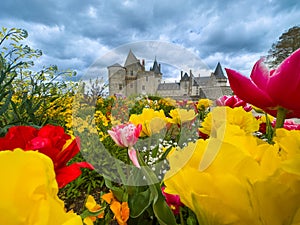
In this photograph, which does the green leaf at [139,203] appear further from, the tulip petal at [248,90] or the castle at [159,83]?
the castle at [159,83]

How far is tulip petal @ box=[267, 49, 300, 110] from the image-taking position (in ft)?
0.70

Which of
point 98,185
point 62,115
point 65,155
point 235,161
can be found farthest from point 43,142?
point 62,115

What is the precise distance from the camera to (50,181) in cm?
13

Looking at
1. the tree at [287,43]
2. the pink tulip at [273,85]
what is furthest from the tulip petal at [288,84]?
the tree at [287,43]

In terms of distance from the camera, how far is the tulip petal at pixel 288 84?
21 cm

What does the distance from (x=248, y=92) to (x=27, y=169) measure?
187 mm

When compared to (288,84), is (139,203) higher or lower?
lower

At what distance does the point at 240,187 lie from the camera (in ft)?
0.49

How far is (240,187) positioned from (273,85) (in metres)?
0.12

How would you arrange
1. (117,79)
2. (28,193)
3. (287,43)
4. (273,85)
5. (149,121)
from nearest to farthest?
1. (28,193)
2. (273,85)
3. (149,121)
4. (117,79)
5. (287,43)

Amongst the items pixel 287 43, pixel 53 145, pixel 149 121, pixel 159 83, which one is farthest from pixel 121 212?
pixel 287 43

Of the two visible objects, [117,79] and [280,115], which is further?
[117,79]

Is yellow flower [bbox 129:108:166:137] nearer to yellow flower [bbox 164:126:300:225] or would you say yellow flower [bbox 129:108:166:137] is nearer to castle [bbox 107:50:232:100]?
castle [bbox 107:50:232:100]

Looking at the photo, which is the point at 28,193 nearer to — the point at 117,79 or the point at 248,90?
the point at 248,90
